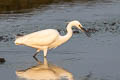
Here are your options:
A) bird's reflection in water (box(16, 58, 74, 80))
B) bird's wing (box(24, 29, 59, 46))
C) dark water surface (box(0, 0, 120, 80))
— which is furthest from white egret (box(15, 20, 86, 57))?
bird's reflection in water (box(16, 58, 74, 80))

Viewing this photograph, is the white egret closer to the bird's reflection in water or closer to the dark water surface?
the dark water surface

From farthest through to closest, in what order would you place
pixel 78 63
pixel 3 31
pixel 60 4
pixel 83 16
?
pixel 60 4 < pixel 83 16 < pixel 3 31 < pixel 78 63

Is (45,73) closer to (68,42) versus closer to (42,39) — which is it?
(42,39)

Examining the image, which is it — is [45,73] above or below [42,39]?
below

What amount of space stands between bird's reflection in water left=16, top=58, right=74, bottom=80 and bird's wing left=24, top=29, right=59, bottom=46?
2.54ft

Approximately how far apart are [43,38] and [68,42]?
96.0 inches

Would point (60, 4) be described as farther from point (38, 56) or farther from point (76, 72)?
point (76, 72)

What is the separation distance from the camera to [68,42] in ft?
53.9

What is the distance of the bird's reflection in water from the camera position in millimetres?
11898

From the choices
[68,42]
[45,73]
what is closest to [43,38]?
[45,73]

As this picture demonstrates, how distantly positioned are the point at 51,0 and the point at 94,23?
7160 mm

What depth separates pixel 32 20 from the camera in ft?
69.3

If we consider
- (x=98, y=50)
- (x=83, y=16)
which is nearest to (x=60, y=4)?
(x=83, y=16)

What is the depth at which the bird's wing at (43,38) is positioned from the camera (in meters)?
14.0
